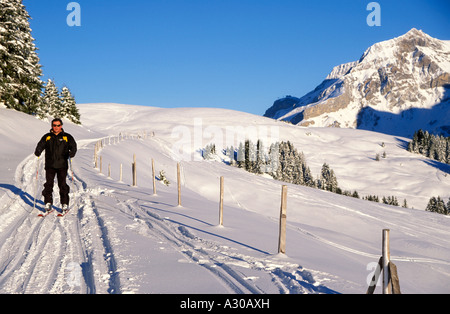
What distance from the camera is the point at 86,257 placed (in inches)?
247

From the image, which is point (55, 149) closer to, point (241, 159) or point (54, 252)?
point (54, 252)

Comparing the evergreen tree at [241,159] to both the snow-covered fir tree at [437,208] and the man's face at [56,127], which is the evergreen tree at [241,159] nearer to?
the snow-covered fir tree at [437,208]

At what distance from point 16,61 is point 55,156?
3278cm

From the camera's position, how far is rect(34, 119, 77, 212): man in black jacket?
1008 cm

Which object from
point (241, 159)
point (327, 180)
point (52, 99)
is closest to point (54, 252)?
point (52, 99)

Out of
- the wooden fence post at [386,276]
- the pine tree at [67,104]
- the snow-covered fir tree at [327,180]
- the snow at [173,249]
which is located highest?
the pine tree at [67,104]

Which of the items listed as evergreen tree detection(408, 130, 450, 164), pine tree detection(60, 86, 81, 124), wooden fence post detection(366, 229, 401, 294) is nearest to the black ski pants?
wooden fence post detection(366, 229, 401, 294)

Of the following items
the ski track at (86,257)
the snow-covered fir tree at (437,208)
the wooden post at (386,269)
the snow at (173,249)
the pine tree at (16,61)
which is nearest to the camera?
the wooden post at (386,269)

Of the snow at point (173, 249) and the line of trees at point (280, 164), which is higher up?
the snow at point (173, 249)

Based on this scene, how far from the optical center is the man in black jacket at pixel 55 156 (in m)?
10.1

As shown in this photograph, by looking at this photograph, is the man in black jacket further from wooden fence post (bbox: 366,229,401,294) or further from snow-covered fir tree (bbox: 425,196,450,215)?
snow-covered fir tree (bbox: 425,196,450,215)

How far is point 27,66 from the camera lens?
37938mm

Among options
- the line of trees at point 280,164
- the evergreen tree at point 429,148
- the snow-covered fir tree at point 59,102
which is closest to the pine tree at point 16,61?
the snow-covered fir tree at point 59,102

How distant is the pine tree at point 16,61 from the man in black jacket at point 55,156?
94.5ft
